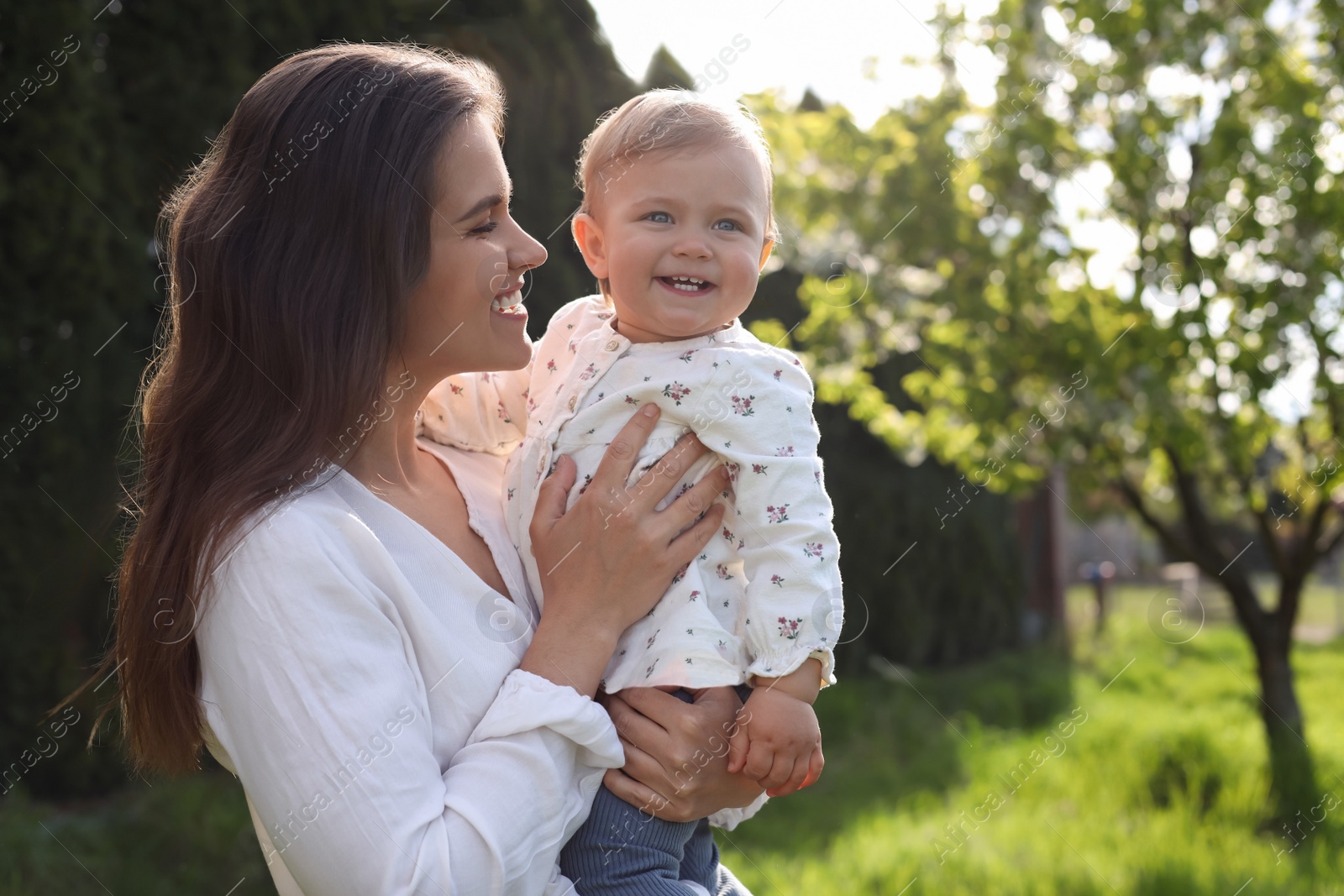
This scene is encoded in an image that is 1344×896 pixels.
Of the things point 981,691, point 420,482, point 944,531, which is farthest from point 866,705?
point 420,482

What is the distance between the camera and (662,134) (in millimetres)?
1699

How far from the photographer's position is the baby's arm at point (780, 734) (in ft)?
4.95

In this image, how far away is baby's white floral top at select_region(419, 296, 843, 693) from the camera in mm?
1536

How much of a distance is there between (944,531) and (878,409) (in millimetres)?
3191

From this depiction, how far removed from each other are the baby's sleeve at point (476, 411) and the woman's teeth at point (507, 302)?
251 millimetres

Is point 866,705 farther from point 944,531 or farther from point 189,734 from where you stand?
point 189,734

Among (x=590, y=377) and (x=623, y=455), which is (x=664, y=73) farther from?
(x=623, y=455)

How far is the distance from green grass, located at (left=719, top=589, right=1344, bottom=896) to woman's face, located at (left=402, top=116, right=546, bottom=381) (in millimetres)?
3034

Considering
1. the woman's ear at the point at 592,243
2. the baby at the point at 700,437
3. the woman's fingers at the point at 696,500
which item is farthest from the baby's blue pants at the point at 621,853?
the woman's ear at the point at 592,243

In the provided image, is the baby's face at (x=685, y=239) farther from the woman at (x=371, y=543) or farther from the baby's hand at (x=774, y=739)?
the baby's hand at (x=774, y=739)

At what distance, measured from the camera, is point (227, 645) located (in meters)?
1.27

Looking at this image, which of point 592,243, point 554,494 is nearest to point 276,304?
point 554,494

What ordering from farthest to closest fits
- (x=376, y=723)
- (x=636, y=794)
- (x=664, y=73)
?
(x=664, y=73), (x=636, y=794), (x=376, y=723)

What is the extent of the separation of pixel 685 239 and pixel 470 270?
35 centimetres
